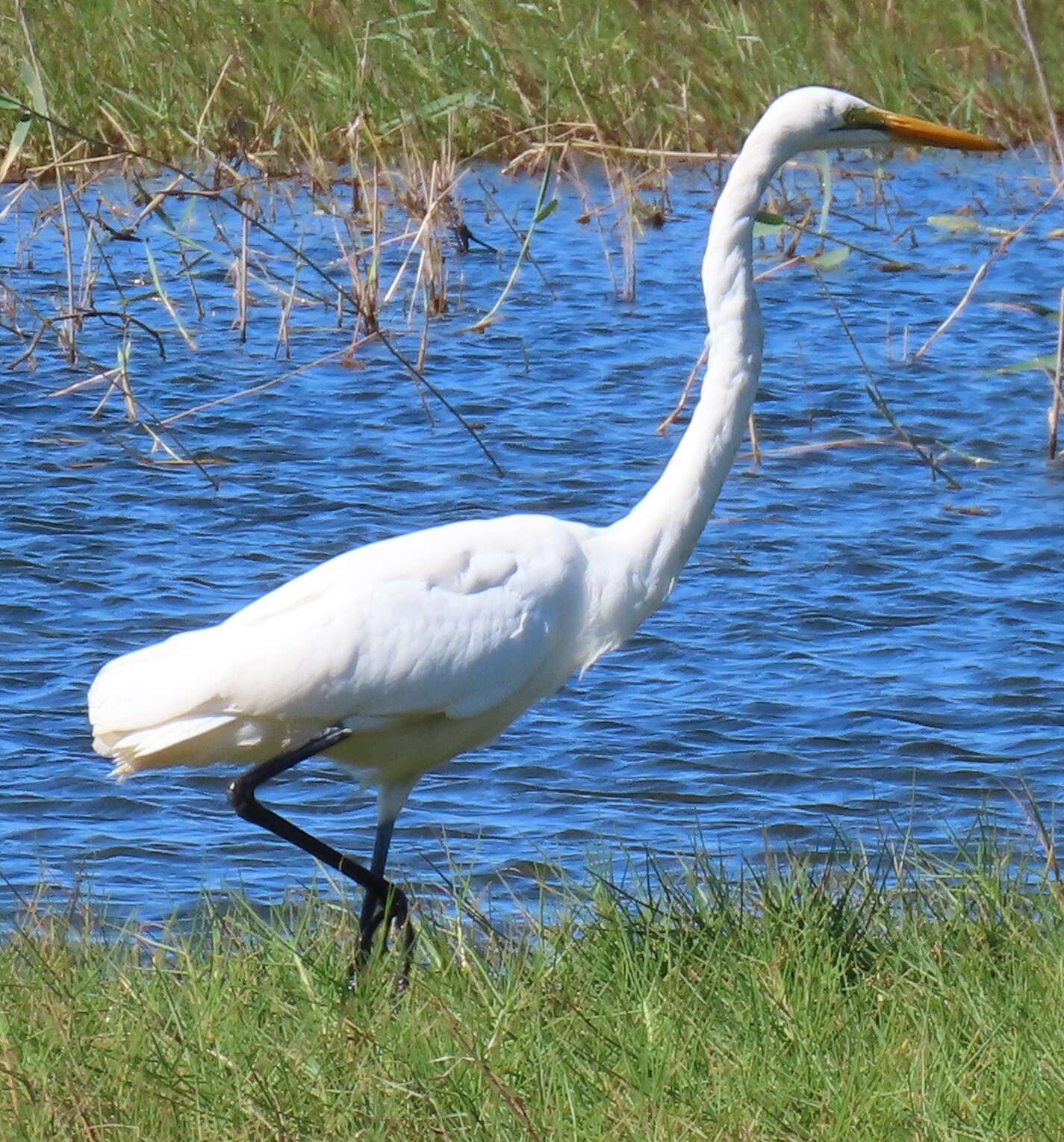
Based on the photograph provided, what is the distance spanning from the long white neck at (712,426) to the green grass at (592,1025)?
0.52 meters

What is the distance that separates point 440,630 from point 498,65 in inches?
351

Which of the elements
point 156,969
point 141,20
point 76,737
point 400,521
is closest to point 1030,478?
point 400,521

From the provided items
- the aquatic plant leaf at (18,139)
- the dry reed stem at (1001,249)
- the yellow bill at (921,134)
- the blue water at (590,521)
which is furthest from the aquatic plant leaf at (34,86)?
the dry reed stem at (1001,249)

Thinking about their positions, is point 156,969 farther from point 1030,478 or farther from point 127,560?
point 1030,478

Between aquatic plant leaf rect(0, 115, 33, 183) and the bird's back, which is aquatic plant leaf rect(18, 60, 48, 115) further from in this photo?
the bird's back

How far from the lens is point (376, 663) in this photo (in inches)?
136

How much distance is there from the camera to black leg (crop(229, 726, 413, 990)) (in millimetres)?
3510

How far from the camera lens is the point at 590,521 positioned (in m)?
7.07

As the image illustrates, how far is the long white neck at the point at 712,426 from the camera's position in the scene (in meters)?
3.51

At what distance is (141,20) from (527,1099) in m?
10.7

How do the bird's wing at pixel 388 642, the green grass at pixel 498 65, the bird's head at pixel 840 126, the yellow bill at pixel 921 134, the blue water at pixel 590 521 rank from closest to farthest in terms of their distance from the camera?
the bird's wing at pixel 388 642, the bird's head at pixel 840 126, the yellow bill at pixel 921 134, the blue water at pixel 590 521, the green grass at pixel 498 65

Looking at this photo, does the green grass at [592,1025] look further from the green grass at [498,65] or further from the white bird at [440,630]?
the green grass at [498,65]

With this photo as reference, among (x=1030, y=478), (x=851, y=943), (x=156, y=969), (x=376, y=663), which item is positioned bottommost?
(x=1030, y=478)

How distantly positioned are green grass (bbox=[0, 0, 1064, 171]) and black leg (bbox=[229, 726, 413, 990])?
25.4 ft
